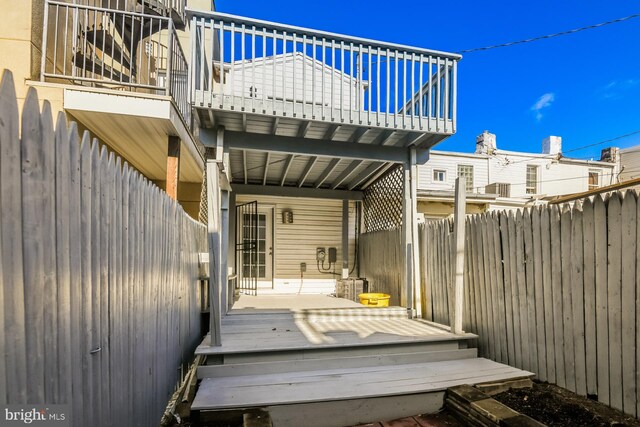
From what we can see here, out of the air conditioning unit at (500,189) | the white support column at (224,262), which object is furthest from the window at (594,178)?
the white support column at (224,262)

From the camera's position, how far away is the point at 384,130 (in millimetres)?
4035

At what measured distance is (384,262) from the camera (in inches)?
220

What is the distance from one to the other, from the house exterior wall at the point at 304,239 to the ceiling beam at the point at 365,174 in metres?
0.81

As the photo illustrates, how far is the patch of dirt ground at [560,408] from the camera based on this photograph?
2.13m

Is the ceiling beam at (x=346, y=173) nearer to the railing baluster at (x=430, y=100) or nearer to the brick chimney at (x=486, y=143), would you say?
the railing baluster at (x=430, y=100)

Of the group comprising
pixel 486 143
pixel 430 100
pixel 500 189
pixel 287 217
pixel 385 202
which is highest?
pixel 486 143

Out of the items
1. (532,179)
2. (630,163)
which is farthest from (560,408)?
(630,163)

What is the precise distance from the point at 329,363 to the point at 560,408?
6.03 feet

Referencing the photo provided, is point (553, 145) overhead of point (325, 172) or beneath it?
overhead

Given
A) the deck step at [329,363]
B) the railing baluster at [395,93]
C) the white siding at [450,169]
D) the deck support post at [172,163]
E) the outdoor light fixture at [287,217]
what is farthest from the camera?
the white siding at [450,169]

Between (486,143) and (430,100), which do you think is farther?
(486,143)

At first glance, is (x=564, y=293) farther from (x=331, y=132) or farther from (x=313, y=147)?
(x=313, y=147)

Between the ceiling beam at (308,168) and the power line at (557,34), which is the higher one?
the power line at (557,34)

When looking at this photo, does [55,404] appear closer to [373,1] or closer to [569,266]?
[569,266]
